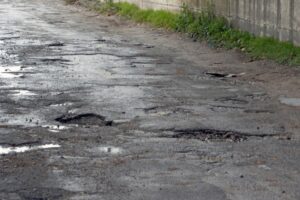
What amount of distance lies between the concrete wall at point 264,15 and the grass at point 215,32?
0.17m

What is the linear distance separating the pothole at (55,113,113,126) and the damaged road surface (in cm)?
1

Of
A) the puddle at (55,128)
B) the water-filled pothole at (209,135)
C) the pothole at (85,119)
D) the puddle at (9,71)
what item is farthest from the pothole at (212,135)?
the puddle at (9,71)

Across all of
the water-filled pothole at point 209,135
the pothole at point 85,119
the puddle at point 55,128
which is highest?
the puddle at point 55,128

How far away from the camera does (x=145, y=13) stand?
81.7 ft

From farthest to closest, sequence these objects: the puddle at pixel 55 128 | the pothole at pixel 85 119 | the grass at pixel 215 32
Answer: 1. the grass at pixel 215 32
2. the pothole at pixel 85 119
3. the puddle at pixel 55 128

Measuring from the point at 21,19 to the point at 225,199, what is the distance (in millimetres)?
20272

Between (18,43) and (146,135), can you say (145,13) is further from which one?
(146,135)

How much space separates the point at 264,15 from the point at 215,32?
2.32 m

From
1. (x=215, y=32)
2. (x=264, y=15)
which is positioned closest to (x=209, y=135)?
(x=264, y=15)

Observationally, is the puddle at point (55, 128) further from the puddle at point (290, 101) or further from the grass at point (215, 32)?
the grass at point (215, 32)

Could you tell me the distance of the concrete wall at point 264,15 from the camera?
1577cm

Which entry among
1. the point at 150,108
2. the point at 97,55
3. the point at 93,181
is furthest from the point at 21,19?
the point at 93,181

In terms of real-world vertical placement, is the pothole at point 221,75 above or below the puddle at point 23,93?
below

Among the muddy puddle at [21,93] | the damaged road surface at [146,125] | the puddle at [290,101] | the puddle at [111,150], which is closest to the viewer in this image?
the damaged road surface at [146,125]
